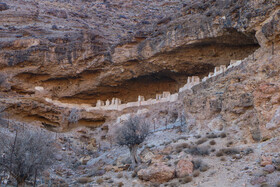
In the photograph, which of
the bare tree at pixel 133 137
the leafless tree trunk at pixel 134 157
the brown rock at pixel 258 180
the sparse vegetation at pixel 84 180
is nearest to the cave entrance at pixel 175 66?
the bare tree at pixel 133 137

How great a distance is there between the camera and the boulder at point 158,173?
15594mm

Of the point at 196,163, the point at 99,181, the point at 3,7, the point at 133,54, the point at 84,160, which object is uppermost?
→ the point at 3,7

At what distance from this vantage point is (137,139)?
20344 mm

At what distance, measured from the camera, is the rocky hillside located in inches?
632

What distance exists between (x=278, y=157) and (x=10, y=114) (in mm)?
25114

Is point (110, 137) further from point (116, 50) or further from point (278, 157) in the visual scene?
A: point (278, 157)

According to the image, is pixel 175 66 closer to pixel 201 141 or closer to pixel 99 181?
pixel 201 141

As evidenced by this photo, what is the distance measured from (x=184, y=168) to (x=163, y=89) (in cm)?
2452

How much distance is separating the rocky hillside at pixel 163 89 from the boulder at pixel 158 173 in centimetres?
6

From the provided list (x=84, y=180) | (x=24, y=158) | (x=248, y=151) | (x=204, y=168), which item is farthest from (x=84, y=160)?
(x=248, y=151)

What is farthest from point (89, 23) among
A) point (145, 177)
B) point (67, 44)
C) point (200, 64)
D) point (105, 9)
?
point (145, 177)

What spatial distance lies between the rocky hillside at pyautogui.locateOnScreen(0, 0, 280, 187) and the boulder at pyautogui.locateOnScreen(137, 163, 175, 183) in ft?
0.18

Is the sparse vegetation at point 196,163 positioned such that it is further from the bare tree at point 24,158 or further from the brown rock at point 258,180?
the bare tree at point 24,158

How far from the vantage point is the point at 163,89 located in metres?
39.7
